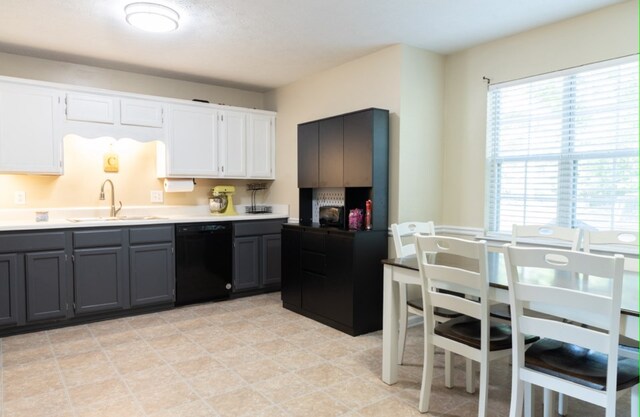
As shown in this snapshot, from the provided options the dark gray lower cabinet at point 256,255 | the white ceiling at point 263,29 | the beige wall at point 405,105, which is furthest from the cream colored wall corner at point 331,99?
the dark gray lower cabinet at point 256,255

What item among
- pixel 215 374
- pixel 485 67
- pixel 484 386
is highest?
pixel 485 67

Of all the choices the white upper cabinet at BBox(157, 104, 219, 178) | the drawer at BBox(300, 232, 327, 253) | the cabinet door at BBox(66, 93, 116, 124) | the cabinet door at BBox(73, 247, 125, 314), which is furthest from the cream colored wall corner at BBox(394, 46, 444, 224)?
the cabinet door at BBox(66, 93, 116, 124)

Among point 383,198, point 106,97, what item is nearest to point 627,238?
point 383,198

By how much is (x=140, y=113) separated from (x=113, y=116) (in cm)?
25

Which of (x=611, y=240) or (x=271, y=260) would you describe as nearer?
(x=611, y=240)

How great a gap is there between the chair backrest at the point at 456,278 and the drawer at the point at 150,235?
2.81 meters

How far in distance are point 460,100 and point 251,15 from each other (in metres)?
1.97

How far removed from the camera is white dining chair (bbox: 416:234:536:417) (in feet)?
6.44

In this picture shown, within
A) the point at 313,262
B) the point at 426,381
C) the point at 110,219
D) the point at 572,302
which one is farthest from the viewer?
the point at 110,219

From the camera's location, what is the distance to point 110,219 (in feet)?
13.2

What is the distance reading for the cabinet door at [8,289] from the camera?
133 inches

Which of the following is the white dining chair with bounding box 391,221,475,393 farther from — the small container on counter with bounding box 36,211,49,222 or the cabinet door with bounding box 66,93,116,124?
the small container on counter with bounding box 36,211,49,222

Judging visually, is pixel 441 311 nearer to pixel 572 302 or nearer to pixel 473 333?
pixel 473 333

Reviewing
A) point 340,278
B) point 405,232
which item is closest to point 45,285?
point 340,278
